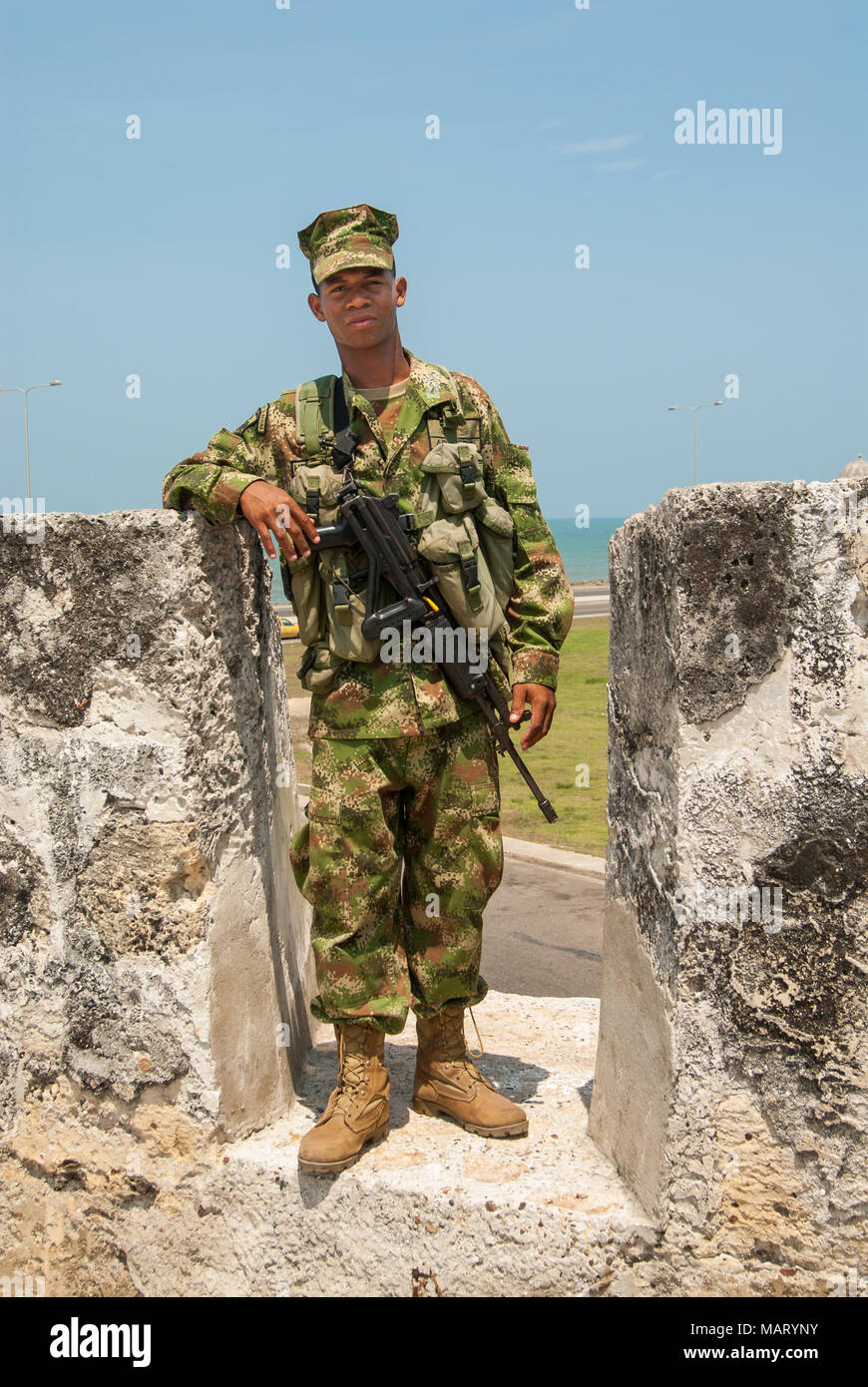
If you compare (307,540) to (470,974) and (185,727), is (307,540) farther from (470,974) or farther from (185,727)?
(470,974)

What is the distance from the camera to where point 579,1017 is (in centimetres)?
383

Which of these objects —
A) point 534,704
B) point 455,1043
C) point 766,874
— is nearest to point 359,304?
point 534,704

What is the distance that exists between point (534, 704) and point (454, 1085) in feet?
3.14

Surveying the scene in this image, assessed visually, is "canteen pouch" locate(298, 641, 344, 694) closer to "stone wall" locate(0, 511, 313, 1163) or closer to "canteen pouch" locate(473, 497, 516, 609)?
"stone wall" locate(0, 511, 313, 1163)

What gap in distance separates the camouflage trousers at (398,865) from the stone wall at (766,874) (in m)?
0.59

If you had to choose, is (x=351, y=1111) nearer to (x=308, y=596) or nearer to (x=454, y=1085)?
(x=454, y=1085)

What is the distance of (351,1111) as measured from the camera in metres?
2.79

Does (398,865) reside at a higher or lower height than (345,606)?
lower

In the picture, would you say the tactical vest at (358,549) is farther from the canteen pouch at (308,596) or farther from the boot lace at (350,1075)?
the boot lace at (350,1075)

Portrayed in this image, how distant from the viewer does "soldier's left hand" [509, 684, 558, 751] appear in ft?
9.59

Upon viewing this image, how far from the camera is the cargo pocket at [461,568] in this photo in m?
2.76

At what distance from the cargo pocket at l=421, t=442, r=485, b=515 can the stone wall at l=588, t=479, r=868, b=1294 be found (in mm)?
550

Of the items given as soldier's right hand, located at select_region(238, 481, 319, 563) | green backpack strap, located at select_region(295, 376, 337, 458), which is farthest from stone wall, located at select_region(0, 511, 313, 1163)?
green backpack strap, located at select_region(295, 376, 337, 458)

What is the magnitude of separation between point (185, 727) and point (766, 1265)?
1.64 meters
